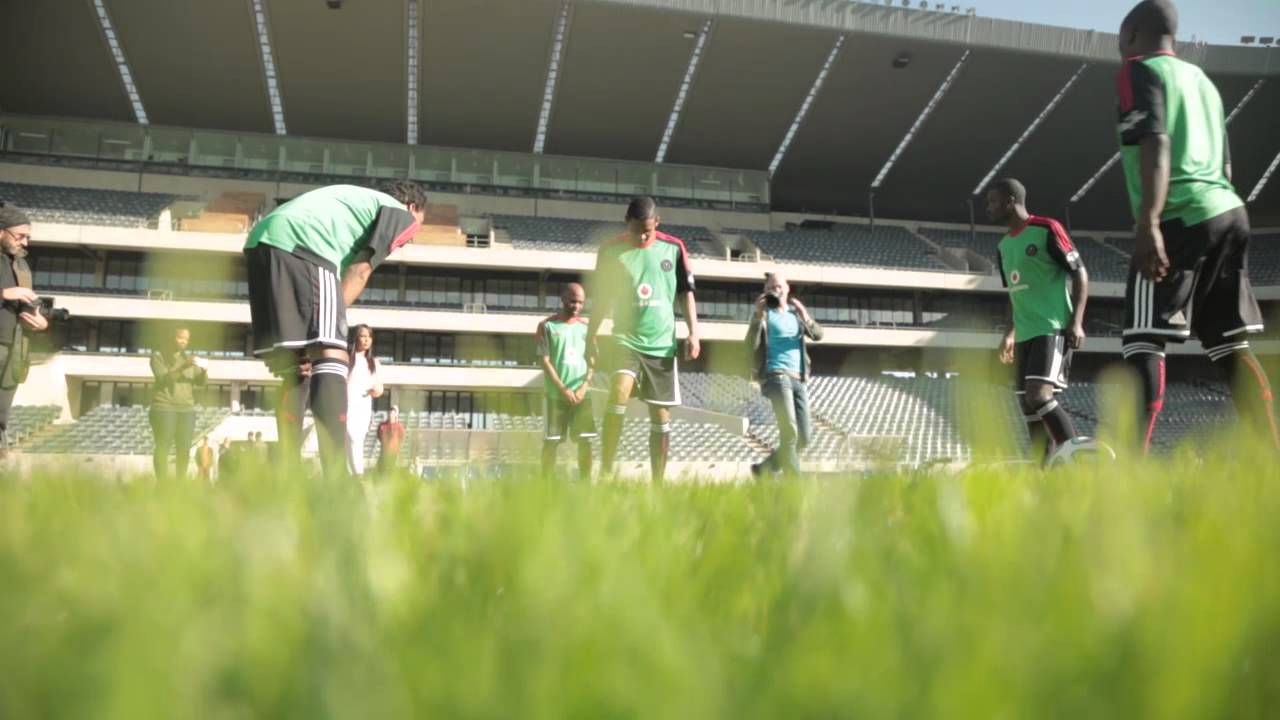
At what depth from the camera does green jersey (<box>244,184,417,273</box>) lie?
3844 mm

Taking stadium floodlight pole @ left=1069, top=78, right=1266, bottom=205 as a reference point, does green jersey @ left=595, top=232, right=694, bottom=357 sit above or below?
below

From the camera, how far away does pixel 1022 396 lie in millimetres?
5082

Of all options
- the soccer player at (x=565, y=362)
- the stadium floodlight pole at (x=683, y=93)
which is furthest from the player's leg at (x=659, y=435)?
the stadium floodlight pole at (x=683, y=93)

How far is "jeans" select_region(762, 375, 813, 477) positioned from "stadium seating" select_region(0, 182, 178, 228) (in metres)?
30.1

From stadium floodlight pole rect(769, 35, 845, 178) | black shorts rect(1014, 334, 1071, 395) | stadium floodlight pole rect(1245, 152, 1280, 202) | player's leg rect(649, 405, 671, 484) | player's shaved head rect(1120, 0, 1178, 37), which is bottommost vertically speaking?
player's leg rect(649, 405, 671, 484)

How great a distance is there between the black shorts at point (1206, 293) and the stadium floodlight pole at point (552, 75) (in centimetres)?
2687

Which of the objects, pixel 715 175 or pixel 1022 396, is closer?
pixel 1022 396

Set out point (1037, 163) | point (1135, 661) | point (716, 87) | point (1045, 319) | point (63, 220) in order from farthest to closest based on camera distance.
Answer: point (1037, 163) → point (716, 87) → point (63, 220) → point (1045, 319) → point (1135, 661)

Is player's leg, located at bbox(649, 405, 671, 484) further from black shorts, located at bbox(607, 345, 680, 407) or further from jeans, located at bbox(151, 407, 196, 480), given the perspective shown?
jeans, located at bbox(151, 407, 196, 480)

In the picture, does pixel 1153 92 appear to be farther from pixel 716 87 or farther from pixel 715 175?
pixel 715 175

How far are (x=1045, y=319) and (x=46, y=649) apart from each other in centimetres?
527

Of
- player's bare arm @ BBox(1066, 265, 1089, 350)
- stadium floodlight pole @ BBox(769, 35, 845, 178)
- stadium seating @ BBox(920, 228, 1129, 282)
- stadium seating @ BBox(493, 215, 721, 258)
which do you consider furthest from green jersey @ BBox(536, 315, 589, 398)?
stadium seating @ BBox(920, 228, 1129, 282)

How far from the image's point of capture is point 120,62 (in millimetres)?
29656

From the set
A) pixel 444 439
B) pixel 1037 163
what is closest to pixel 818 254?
pixel 1037 163
